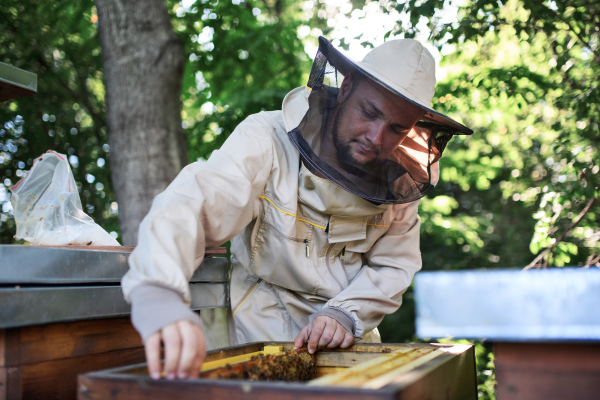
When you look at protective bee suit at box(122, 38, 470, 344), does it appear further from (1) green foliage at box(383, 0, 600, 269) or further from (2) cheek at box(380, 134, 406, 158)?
(1) green foliage at box(383, 0, 600, 269)

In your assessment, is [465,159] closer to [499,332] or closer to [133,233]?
[133,233]

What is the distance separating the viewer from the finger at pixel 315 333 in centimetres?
152

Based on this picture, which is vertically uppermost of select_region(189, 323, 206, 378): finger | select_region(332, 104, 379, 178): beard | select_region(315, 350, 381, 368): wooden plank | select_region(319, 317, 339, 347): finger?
select_region(332, 104, 379, 178): beard

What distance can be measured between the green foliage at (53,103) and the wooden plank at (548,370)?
157 inches

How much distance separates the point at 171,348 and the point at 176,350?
0.04 feet

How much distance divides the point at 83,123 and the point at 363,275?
5.58 metres

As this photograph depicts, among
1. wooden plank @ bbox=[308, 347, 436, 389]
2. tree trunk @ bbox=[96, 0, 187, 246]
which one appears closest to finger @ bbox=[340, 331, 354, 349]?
wooden plank @ bbox=[308, 347, 436, 389]

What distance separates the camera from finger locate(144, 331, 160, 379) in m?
0.96

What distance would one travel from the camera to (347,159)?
1.75 m

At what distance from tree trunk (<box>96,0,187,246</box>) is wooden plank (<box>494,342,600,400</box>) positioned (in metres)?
2.58

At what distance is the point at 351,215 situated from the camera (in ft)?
5.86

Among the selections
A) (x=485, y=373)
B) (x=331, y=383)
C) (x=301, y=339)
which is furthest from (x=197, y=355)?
(x=485, y=373)

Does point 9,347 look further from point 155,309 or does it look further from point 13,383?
point 155,309

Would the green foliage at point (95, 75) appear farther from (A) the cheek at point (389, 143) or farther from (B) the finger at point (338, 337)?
(B) the finger at point (338, 337)
